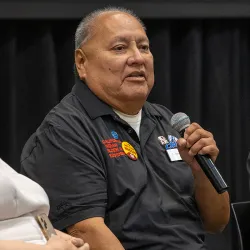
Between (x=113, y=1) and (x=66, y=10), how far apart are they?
0.25 metres

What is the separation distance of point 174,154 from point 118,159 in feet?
0.86

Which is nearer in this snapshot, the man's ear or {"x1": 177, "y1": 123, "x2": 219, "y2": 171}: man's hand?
{"x1": 177, "y1": 123, "x2": 219, "y2": 171}: man's hand

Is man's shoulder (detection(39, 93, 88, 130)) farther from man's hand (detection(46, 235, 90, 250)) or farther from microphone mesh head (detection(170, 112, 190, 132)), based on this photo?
man's hand (detection(46, 235, 90, 250))

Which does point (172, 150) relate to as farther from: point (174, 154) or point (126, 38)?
point (126, 38)

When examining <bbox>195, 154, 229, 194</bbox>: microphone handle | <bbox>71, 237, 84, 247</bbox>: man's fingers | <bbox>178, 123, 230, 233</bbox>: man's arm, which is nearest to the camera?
<bbox>71, 237, 84, 247</bbox>: man's fingers

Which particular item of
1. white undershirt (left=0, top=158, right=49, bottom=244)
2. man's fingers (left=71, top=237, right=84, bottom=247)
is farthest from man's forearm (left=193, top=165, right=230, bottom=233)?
white undershirt (left=0, top=158, right=49, bottom=244)

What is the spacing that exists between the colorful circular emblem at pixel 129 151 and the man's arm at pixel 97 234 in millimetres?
260

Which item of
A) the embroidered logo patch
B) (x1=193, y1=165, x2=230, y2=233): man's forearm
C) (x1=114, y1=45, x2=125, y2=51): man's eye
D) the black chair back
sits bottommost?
the black chair back

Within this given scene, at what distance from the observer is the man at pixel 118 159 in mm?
1799

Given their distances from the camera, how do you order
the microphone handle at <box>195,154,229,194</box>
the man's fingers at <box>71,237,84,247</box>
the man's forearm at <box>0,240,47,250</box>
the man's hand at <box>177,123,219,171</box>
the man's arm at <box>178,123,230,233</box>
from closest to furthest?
the man's forearm at <box>0,240,47,250</box> < the man's fingers at <box>71,237,84,247</box> < the microphone handle at <box>195,154,229,194</box> < the man's hand at <box>177,123,219,171</box> < the man's arm at <box>178,123,230,233</box>

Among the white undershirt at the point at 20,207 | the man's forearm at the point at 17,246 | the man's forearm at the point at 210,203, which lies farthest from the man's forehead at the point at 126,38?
the man's forearm at the point at 17,246

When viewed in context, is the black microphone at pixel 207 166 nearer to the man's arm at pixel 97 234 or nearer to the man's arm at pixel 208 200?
the man's arm at pixel 208 200

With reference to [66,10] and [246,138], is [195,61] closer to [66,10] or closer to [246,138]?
[246,138]

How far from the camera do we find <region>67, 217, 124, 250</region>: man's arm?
1738 millimetres
